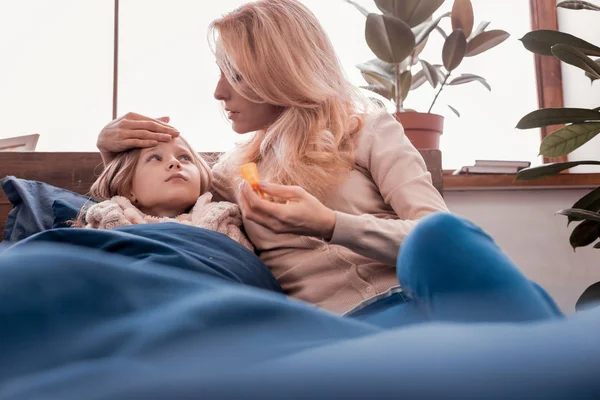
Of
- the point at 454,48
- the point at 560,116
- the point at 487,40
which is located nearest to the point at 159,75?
the point at 454,48

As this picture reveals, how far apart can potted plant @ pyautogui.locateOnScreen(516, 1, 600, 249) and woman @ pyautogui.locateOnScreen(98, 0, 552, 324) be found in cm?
75

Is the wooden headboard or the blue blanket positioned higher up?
the blue blanket

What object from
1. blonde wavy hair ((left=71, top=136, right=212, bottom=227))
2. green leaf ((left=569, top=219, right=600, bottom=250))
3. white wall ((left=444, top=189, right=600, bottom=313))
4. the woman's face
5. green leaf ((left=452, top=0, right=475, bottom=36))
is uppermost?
green leaf ((left=452, top=0, right=475, bottom=36))

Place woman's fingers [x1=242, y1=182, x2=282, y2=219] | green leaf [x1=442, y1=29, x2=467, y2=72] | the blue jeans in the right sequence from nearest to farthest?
the blue jeans < woman's fingers [x1=242, y1=182, x2=282, y2=219] < green leaf [x1=442, y1=29, x2=467, y2=72]

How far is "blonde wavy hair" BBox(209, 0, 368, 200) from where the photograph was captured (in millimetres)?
1238

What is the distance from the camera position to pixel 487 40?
2.22m

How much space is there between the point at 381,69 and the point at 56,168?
1.09 meters

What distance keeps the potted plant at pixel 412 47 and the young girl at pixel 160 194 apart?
0.88m

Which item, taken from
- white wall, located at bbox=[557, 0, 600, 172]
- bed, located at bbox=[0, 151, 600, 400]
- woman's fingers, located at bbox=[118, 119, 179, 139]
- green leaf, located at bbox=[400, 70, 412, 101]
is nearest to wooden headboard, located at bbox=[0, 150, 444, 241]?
woman's fingers, located at bbox=[118, 119, 179, 139]

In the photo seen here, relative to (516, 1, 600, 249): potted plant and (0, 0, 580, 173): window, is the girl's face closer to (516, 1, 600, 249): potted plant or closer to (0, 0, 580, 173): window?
(516, 1, 600, 249): potted plant

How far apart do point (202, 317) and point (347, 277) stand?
0.71 m

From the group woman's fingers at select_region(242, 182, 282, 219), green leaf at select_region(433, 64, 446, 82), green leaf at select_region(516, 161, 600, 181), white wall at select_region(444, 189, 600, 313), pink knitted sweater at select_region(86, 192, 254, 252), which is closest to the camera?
woman's fingers at select_region(242, 182, 282, 219)

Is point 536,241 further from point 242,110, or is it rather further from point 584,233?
point 242,110

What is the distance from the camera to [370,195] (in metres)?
1.23
